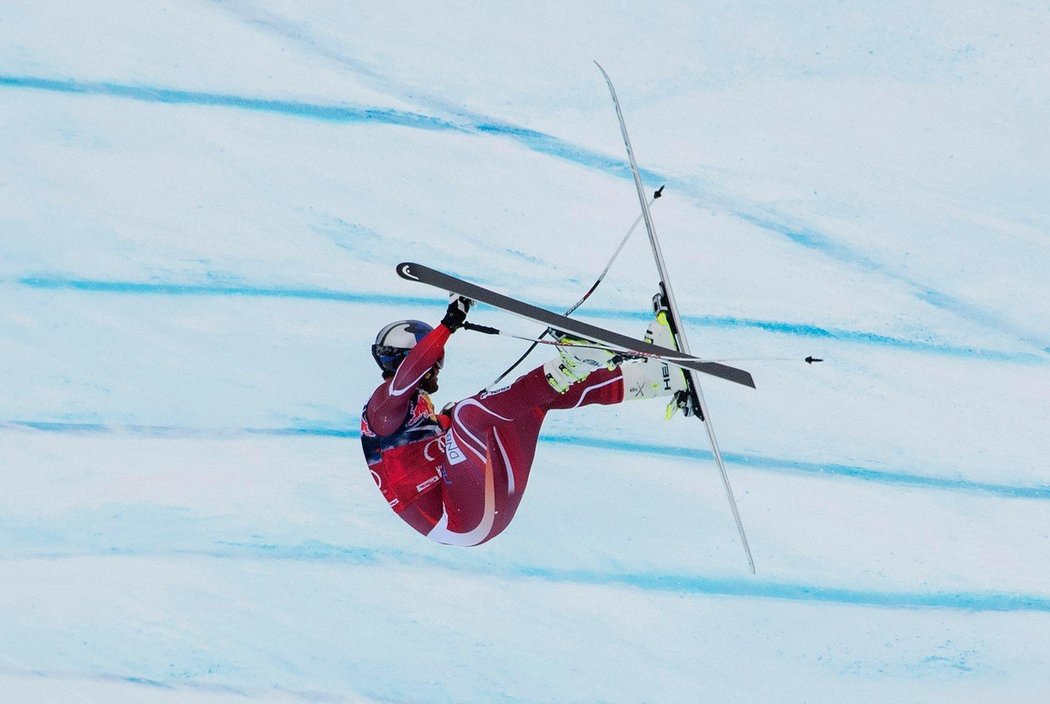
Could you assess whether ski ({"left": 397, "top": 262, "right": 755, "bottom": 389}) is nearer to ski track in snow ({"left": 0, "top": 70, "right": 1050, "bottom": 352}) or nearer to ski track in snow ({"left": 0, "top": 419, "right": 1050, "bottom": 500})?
ski track in snow ({"left": 0, "top": 419, "right": 1050, "bottom": 500})

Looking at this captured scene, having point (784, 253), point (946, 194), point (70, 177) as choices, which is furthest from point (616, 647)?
point (70, 177)

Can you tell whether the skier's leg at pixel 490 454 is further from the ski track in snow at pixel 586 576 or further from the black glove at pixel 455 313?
the ski track in snow at pixel 586 576

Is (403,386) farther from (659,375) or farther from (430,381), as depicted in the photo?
(659,375)

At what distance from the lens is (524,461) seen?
3574 mm

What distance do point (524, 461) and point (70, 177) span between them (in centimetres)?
240

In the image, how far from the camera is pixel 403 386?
321cm

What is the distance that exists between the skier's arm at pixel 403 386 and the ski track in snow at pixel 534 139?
1.60m

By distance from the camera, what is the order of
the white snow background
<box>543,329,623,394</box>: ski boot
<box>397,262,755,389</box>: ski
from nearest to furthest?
<box>397,262,755,389</box>: ski < <box>543,329,623,394</box>: ski boot < the white snow background

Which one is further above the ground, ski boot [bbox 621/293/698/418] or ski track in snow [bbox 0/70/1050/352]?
ski track in snow [bbox 0/70/1050/352]

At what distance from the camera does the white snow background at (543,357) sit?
438 cm

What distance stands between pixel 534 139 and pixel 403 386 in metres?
1.74

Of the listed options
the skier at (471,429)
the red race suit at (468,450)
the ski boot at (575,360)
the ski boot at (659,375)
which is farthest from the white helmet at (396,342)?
the ski boot at (659,375)

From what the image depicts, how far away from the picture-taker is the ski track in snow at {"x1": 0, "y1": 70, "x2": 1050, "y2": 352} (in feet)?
14.6

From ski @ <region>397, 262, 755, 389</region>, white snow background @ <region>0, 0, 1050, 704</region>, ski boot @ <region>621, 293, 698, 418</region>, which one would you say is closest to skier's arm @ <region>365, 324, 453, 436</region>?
ski @ <region>397, 262, 755, 389</region>
